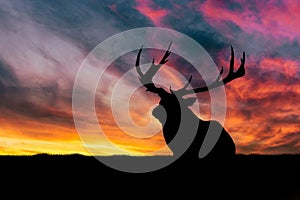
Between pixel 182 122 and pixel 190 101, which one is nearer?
pixel 182 122

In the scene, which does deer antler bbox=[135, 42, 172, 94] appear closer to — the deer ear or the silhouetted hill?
the deer ear

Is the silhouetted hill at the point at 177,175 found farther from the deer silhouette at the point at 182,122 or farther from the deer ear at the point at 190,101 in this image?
the deer ear at the point at 190,101

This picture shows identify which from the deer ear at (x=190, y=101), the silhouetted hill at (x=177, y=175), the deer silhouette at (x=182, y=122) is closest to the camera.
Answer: the silhouetted hill at (x=177, y=175)

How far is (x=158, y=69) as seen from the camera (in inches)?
514

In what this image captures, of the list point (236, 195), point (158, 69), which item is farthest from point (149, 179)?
point (158, 69)

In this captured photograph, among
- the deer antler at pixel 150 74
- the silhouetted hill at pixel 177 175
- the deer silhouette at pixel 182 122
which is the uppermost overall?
the deer antler at pixel 150 74

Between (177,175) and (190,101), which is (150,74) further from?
(177,175)

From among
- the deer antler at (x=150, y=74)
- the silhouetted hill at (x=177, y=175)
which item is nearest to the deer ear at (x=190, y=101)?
the deer antler at (x=150, y=74)

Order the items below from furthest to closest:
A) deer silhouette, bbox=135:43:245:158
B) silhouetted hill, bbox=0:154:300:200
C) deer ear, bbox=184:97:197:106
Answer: deer ear, bbox=184:97:197:106 → deer silhouette, bbox=135:43:245:158 → silhouetted hill, bbox=0:154:300:200

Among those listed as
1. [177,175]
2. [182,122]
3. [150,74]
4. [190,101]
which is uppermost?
[150,74]

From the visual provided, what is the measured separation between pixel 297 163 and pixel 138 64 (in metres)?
6.31

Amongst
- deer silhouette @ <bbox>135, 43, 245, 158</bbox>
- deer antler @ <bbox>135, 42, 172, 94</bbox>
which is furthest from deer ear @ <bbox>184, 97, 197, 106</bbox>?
deer antler @ <bbox>135, 42, 172, 94</bbox>

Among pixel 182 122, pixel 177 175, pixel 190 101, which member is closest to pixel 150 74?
pixel 190 101

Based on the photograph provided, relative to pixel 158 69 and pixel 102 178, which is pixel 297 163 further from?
pixel 102 178
